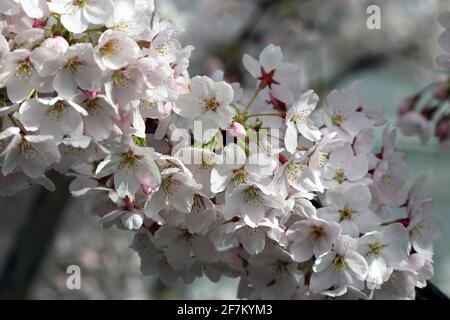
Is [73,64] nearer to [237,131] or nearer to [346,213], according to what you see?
[237,131]

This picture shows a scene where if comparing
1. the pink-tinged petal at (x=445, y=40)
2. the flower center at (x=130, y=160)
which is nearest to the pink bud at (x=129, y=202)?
the flower center at (x=130, y=160)

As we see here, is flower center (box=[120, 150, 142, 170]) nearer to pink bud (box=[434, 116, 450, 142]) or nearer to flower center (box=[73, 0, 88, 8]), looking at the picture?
flower center (box=[73, 0, 88, 8])

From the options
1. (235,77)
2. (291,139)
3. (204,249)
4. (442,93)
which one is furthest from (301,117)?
(235,77)

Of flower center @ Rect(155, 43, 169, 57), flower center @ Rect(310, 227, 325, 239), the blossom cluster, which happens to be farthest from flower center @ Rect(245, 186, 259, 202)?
the blossom cluster

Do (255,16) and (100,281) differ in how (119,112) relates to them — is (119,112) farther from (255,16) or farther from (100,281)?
(100,281)

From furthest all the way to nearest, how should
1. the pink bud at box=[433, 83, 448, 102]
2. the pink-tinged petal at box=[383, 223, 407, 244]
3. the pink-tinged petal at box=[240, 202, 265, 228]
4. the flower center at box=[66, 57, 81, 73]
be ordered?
1. the pink bud at box=[433, 83, 448, 102]
2. the pink-tinged petal at box=[383, 223, 407, 244]
3. the pink-tinged petal at box=[240, 202, 265, 228]
4. the flower center at box=[66, 57, 81, 73]
